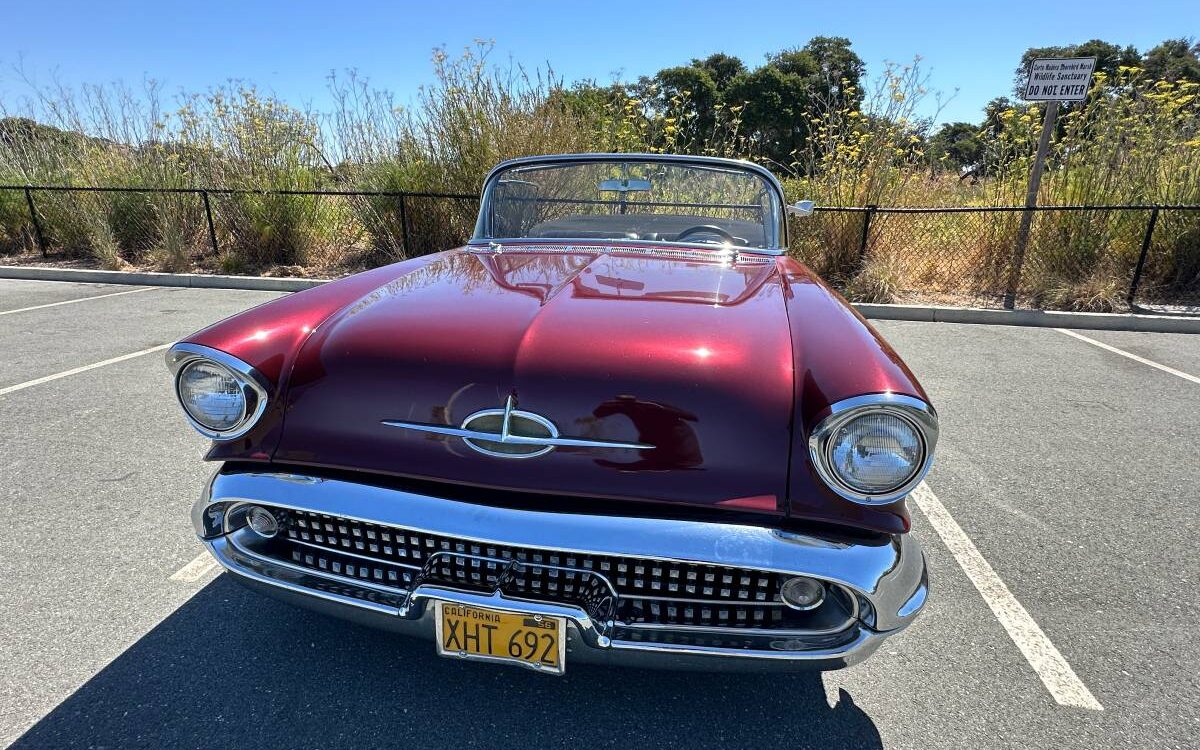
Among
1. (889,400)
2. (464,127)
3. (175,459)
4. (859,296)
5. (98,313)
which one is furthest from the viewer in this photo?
(464,127)

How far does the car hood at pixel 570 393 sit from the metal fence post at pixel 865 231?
→ 252 inches

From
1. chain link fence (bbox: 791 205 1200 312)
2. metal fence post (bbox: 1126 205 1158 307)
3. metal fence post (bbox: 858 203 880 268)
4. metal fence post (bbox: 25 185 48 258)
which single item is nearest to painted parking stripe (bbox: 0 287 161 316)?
metal fence post (bbox: 25 185 48 258)

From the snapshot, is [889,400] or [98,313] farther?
[98,313]

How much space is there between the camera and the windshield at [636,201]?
3.01 m

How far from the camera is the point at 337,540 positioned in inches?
66.0

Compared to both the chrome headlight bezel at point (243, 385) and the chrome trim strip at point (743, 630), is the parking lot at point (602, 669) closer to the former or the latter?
the chrome trim strip at point (743, 630)

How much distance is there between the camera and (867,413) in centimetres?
144

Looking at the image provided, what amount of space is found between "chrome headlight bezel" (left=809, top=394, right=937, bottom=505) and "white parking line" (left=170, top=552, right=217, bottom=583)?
215 centimetres

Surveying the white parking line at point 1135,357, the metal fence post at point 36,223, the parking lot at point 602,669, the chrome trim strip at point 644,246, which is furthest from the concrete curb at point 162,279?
the white parking line at point 1135,357

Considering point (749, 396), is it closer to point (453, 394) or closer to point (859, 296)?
point (453, 394)

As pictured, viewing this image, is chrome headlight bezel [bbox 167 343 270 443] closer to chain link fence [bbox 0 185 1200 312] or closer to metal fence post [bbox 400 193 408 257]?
chain link fence [bbox 0 185 1200 312]

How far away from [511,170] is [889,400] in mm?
2403

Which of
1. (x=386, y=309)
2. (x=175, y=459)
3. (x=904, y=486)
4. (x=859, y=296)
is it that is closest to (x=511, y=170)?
(x=386, y=309)

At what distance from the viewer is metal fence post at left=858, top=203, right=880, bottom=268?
744cm
